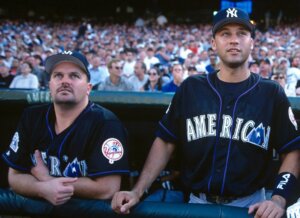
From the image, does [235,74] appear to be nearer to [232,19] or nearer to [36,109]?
[232,19]

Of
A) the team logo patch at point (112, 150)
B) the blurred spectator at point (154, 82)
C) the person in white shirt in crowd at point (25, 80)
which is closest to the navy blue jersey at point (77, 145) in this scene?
the team logo patch at point (112, 150)

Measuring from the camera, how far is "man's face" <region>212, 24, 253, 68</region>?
6.18 ft

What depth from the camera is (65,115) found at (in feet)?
6.72

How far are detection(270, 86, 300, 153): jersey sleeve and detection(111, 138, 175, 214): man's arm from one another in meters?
0.47

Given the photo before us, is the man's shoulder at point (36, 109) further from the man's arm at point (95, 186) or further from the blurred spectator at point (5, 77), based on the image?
the blurred spectator at point (5, 77)

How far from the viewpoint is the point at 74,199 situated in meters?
1.68

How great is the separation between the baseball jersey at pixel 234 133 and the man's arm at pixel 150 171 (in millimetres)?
108

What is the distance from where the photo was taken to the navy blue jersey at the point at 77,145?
1.90 m

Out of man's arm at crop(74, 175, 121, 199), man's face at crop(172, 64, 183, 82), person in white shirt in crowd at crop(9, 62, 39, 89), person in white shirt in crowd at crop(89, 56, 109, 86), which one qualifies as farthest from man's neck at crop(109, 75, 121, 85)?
man's arm at crop(74, 175, 121, 199)

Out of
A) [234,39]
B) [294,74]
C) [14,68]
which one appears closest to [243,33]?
[234,39]

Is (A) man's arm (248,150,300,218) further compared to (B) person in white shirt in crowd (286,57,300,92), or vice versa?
(B) person in white shirt in crowd (286,57,300,92)

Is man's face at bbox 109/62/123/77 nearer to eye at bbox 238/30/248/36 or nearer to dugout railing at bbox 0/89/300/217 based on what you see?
dugout railing at bbox 0/89/300/217

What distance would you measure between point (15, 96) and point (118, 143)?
821 mm

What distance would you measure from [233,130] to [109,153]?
1.78ft
